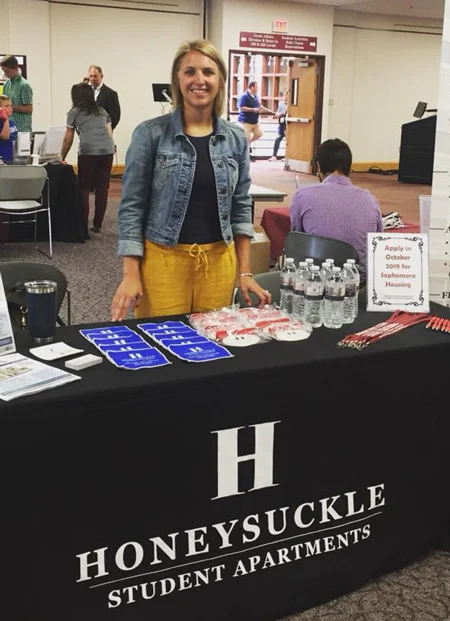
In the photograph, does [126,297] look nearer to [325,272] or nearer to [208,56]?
[325,272]

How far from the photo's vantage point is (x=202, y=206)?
2211mm

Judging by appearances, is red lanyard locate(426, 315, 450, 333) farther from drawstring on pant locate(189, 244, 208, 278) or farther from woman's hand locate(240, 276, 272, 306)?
drawstring on pant locate(189, 244, 208, 278)

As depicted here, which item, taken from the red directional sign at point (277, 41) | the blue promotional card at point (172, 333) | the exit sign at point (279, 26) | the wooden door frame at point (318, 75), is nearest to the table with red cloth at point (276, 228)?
the blue promotional card at point (172, 333)

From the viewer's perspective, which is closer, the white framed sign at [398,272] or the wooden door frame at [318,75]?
the white framed sign at [398,272]

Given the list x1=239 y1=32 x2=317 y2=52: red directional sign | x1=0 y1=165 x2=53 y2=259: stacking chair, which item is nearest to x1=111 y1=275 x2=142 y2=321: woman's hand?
x1=0 y1=165 x2=53 y2=259: stacking chair

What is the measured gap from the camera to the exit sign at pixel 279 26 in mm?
12516

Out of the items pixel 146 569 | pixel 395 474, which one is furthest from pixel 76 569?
pixel 395 474

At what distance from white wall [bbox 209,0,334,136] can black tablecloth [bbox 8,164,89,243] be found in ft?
21.6

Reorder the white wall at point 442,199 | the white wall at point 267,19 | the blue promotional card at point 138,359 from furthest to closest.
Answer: the white wall at point 267,19, the white wall at point 442,199, the blue promotional card at point 138,359

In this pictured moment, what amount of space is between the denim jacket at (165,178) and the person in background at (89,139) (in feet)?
15.6

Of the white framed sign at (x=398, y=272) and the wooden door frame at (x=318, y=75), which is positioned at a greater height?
the wooden door frame at (x=318, y=75)

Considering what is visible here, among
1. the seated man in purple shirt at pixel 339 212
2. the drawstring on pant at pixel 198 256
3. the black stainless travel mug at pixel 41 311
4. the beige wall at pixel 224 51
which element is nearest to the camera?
the black stainless travel mug at pixel 41 311

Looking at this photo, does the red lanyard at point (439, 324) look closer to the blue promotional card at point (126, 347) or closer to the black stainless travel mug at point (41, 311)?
the blue promotional card at point (126, 347)

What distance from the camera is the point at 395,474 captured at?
199cm
